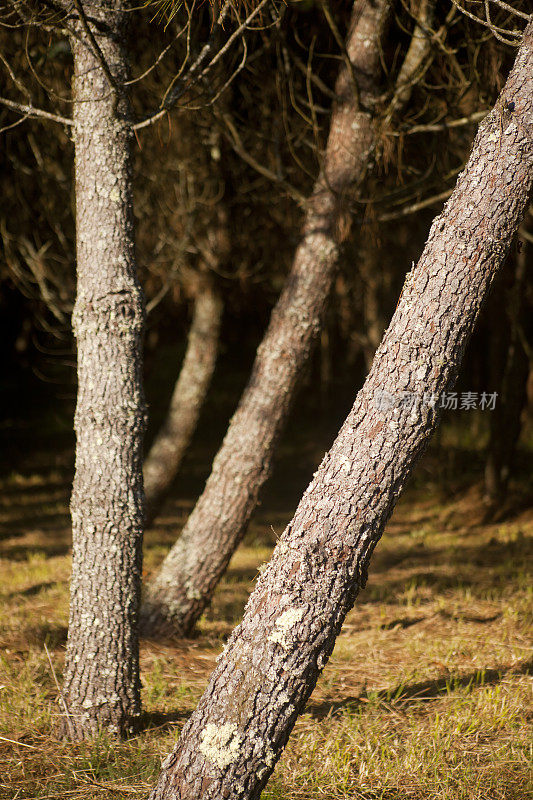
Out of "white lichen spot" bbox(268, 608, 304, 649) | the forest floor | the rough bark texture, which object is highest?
the rough bark texture

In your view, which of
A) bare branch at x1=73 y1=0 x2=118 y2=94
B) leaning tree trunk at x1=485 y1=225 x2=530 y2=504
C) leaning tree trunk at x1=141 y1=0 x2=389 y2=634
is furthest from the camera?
leaning tree trunk at x1=485 y1=225 x2=530 y2=504

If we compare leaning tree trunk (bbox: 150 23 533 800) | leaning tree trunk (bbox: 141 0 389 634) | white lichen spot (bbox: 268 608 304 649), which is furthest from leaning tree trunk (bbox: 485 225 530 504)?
white lichen spot (bbox: 268 608 304 649)

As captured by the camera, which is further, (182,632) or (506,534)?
(506,534)

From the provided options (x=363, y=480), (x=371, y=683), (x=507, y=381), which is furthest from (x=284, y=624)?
(x=507, y=381)

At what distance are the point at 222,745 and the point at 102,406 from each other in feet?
4.61

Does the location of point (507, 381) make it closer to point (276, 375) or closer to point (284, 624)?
point (276, 375)

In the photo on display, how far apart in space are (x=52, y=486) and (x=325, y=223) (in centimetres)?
576

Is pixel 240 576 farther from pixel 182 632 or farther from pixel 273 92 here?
pixel 273 92

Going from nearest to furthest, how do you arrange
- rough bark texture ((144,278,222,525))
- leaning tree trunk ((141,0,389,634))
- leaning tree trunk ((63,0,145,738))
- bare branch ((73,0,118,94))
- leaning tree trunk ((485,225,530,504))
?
bare branch ((73,0,118,94))
leaning tree trunk ((63,0,145,738))
leaning tree trunk ((141,0,389,634))
leaning tree trunk ((485,225,530,504))
rough bark texture ((144,278,222,525))

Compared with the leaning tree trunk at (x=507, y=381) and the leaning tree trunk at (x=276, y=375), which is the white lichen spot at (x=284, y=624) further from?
the leaning tree trunk at (x=507, y=381)

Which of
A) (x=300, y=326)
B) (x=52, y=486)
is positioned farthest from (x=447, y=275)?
(x=52, y=486)

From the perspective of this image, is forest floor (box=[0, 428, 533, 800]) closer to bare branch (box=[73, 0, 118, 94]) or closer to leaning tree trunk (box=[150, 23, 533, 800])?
leaning tree trunk (box=[150, 23, 533, 800])

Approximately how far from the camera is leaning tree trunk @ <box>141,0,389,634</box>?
4.02 meters

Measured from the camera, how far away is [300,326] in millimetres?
4008
